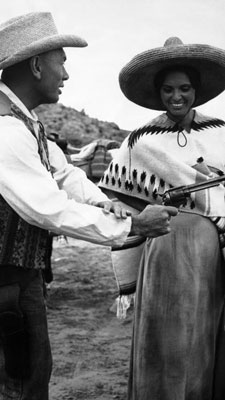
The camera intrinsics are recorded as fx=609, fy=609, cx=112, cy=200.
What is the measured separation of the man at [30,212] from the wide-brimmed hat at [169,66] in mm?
Answer: 770

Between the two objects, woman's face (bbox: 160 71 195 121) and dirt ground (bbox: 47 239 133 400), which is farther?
dirt ground (bbox: 47 239 133 400)

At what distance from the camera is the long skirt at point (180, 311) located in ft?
10.8

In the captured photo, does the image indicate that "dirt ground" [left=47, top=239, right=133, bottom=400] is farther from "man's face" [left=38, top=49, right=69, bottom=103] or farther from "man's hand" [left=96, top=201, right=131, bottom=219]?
"man's face" [left=38, top=49, right=69, bottom=103]

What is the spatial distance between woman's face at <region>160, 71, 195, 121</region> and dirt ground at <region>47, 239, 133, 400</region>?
2054 mm

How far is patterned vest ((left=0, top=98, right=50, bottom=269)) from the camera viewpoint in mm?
2438

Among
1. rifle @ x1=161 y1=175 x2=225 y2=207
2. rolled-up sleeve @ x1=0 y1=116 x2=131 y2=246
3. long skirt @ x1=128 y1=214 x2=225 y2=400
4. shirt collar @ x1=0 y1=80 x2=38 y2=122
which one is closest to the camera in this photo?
rolled-up sleeve @ x1=0 y1=116 x2=131 y2=246

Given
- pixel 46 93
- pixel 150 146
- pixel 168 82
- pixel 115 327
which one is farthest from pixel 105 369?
pixel 46 93

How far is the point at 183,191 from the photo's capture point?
302 centimetres

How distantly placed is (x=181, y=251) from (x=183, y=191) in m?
0.44

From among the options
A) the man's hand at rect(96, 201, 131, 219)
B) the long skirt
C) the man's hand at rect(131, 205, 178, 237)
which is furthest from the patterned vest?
the long skirt

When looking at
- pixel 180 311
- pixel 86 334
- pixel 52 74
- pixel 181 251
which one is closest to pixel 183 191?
pixel 181 251

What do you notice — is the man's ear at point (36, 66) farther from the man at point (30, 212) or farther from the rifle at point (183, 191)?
the rifle at point (183, 191)

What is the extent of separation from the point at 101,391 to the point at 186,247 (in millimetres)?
1563

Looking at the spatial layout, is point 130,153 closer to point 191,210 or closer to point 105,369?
point 191,210
